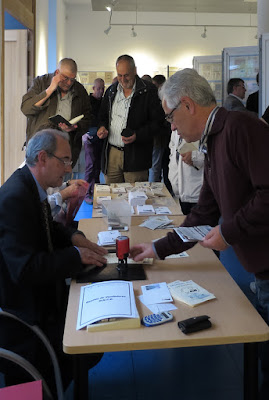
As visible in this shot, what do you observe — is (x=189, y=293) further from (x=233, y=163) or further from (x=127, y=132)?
(x=127, y=132)

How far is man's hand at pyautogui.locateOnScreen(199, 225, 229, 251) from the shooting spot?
1.60m

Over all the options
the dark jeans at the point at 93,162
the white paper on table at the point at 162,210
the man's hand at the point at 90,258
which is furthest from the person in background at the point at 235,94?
the man's hand at the point at 90,258

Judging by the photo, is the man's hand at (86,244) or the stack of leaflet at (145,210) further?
the stack of leaflet at (145,210)

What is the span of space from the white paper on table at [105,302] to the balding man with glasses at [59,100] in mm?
2664

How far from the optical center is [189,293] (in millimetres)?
1616

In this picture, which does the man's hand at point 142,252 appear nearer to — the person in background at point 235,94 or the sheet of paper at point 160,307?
the sheet of paper at point 160,307

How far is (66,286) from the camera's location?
2.27 metres

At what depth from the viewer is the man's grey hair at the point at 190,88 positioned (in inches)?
66.2

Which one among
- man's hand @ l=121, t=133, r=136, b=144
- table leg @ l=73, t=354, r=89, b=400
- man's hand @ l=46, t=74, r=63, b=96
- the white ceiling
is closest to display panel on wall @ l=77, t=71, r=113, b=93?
the white ceiling

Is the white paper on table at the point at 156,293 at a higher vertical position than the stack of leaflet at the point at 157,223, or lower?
lower

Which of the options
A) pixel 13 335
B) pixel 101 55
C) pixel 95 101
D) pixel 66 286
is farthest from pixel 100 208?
pixel 101 55

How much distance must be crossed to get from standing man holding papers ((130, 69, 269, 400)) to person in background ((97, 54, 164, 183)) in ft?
7.50

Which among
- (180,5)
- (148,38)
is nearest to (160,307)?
(180,5)

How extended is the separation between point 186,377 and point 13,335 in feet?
3.43
